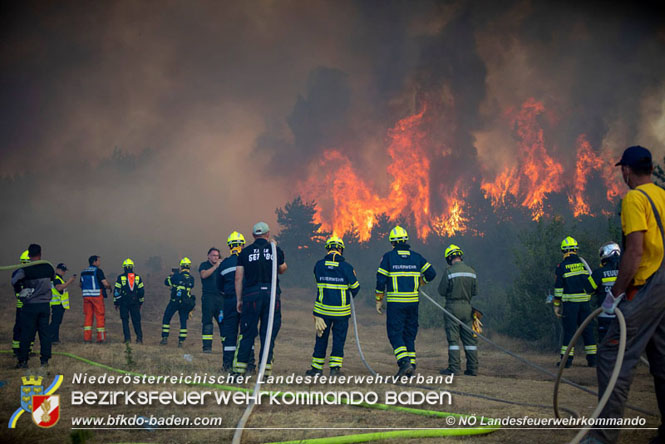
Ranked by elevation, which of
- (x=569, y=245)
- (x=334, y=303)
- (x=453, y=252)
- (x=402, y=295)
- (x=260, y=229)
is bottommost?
(x=334, y=303)

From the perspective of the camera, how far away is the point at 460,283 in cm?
1010

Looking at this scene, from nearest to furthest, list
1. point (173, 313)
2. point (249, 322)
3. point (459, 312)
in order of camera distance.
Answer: point (249, 322)
point (459, 312)
point (173, 313)

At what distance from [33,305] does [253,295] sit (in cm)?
476

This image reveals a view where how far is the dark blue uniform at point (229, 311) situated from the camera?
29.3 ft

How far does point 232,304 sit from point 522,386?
5.74 meters

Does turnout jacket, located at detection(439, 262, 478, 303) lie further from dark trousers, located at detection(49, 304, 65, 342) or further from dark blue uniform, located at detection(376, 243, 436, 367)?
dark trousers, located at detection(49, 304, 65, 342)

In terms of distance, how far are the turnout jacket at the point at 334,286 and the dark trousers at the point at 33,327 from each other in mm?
5550

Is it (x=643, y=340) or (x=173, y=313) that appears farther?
(x=173, y=313)

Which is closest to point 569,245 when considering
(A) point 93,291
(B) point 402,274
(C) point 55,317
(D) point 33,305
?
(B) point 402,274

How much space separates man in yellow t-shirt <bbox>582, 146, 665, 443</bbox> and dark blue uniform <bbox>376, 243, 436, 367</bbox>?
461cm

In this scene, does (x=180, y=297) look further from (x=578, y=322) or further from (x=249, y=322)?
(x=578, y=322)

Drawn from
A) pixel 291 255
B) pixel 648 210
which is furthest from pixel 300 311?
pixel 648 210

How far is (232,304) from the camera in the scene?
29.6 ft

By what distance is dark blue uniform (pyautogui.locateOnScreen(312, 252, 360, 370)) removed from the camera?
852 centimetres
